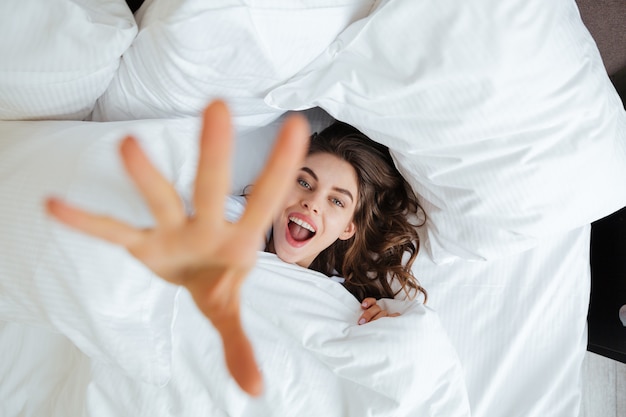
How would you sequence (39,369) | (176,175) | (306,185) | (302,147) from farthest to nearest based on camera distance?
(306,185) < (39,369) < (176,175) < (302,147)

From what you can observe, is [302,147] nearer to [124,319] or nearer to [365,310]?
[124,319]

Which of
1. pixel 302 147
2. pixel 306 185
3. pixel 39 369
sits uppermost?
pixel 302 147

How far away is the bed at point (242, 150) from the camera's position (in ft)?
2.40

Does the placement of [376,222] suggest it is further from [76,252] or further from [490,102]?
[76,252]

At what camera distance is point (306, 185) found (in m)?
1.07

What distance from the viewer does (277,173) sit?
14.1 inches

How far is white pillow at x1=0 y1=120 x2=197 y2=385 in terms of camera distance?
713mm

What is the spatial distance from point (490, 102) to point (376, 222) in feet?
1.44

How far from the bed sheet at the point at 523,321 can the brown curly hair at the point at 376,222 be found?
78 millimetres

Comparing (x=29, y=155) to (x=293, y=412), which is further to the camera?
(x=293, y=412)

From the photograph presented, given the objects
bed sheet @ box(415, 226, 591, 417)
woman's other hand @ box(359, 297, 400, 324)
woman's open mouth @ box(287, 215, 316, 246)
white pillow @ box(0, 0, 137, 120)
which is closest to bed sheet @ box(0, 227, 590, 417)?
bed sheet @ box(415, 226, 591, 417)

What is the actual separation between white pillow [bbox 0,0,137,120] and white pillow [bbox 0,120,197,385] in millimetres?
57

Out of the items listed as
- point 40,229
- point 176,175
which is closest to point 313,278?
point 176,175

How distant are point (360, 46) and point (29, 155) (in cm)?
52
